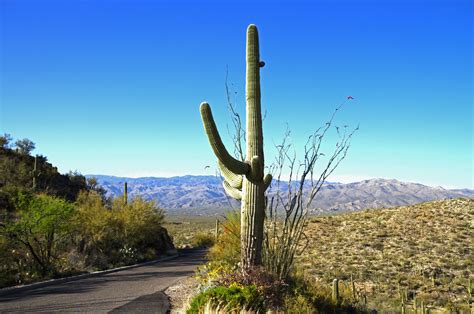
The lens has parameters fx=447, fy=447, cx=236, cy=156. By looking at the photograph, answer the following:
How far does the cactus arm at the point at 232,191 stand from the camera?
10528mm

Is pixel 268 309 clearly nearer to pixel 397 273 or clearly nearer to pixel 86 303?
pixel 86 303

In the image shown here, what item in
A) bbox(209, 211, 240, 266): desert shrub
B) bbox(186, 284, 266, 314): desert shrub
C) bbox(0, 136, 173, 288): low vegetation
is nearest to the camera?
bbox(186, 284, 266, 314): desert shrub

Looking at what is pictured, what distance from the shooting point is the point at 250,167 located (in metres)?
9.78

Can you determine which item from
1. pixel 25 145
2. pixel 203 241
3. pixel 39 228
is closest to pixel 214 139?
pixel 39 228

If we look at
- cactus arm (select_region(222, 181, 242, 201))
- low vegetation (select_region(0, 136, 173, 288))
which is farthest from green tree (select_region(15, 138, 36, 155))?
cactus arm (select_region(222, 181, 242, 201))

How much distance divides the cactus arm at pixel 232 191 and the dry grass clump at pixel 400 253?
622 cm

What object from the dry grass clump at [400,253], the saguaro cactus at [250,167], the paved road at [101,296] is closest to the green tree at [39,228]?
the paved road at [101,296]

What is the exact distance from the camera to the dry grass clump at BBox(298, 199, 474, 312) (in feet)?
54.5

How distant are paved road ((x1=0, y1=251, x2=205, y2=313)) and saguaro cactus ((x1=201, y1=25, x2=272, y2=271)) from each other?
Answer: 104 inches

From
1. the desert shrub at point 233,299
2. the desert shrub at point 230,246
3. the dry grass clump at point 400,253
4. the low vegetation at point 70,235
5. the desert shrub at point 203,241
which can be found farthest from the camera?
the desert shrub at point 203,241

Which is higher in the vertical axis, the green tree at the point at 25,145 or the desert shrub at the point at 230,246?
the green tree at the point at 25,145

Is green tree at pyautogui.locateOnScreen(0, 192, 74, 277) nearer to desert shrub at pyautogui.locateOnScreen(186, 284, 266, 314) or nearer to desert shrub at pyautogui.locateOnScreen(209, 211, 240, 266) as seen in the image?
desert shrub at pyautogui.locateOnScreen(209, 211, 240, 266)

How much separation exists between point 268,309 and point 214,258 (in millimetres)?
7220

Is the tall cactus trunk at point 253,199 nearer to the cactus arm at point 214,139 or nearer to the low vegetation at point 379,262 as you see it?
the cactus arm at point 214,139
